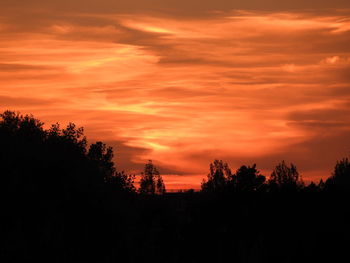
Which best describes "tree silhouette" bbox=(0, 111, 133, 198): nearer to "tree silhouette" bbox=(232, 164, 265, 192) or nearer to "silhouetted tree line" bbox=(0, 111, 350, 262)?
"silhouetted tree line" bbox=(0, 111, 350, 262)

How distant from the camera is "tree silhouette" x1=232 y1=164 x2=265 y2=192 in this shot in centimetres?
6569

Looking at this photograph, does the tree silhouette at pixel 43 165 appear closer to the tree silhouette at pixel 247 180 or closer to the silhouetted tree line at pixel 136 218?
the silhouetted tree line at pixel 136 218

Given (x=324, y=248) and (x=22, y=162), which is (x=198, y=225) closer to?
(x=324, y=248)

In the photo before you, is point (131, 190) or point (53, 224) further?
point (131, 190)

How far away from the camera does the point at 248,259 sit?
52906mm

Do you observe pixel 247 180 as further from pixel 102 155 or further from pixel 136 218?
pixel 102 155

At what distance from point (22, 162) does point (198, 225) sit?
56.0 feet

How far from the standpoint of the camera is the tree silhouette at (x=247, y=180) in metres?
65.7

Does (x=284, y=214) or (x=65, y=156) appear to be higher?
(x=65, y=156)

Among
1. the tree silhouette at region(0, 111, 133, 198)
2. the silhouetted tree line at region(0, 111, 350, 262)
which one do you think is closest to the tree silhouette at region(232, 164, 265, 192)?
the silhouetted tree line at region(0, 111, 350, 262)

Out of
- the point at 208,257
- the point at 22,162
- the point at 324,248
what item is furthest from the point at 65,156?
the point at 324,248

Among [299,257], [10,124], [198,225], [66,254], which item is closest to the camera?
[66,254]

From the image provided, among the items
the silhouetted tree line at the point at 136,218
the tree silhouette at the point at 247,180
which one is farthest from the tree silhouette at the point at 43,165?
the tree silhouette at the point at 247,180

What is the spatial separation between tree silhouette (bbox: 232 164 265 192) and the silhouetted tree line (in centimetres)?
10
